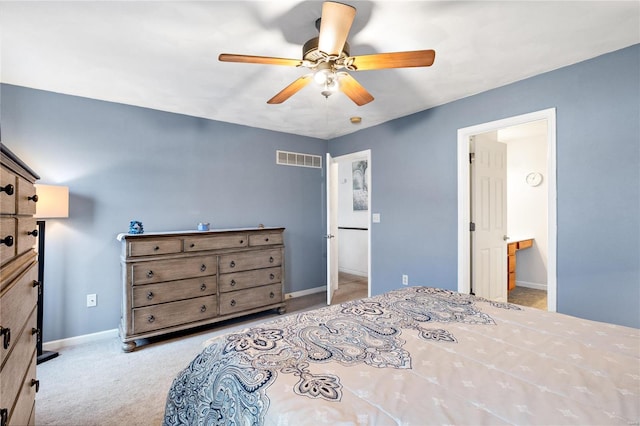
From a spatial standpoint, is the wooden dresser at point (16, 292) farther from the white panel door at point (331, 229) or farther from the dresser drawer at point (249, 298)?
the white panel door at point (331, 229)

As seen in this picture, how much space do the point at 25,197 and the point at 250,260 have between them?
7.69 ft

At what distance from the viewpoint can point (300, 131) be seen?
430cm

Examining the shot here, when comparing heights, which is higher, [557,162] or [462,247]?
[557,162]

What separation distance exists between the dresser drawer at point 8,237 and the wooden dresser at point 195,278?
68.4 inches

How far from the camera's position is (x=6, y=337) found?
928 mm

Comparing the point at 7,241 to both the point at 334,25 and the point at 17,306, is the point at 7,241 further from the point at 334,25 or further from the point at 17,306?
the point at 334,25

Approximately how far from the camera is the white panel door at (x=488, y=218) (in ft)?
10.8

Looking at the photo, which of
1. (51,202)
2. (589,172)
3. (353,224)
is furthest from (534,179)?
(51,202)

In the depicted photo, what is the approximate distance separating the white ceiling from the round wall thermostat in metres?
2.70

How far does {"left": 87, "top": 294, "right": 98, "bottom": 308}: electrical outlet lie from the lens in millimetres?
2939

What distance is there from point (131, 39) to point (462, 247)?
334cm

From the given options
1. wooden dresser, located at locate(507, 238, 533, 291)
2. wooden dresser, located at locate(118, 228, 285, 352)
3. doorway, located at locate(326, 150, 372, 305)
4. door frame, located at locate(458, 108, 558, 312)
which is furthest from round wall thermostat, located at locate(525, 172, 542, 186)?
wooden dresser, located at locate(118, 228, 285, 352)

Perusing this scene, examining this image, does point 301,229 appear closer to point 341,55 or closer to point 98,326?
point 98,326

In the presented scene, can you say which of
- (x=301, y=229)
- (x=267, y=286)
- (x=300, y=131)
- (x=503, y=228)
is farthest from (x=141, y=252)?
(x=503, y=228)
